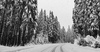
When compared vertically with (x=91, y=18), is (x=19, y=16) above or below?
above

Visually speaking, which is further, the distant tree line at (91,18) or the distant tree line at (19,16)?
the distant tree line at (91,18)

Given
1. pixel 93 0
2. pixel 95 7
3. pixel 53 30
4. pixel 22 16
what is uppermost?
pixel 93 0

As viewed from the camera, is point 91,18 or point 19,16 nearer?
point 19,16

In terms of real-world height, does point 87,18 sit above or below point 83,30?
above

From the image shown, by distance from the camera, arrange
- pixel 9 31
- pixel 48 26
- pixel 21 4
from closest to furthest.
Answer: pixel 21 4, pixel 9 31, pixel 48 26

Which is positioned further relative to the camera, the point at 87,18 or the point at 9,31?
the point at 9,31

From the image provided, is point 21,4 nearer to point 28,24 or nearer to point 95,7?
point 28,24

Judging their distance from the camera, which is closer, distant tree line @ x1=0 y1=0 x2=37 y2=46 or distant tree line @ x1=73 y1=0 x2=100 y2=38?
distant tree line @ x1=0 y1=0 x2=37 y2=46

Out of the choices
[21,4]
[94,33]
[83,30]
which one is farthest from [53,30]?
[21,4]

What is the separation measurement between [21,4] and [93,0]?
1598 cm

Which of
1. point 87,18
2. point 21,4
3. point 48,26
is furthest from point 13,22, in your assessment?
point 48,26

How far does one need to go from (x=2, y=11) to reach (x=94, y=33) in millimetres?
22515

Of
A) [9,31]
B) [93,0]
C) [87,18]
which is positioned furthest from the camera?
[9,31]

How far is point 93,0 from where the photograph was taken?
25.2 m
